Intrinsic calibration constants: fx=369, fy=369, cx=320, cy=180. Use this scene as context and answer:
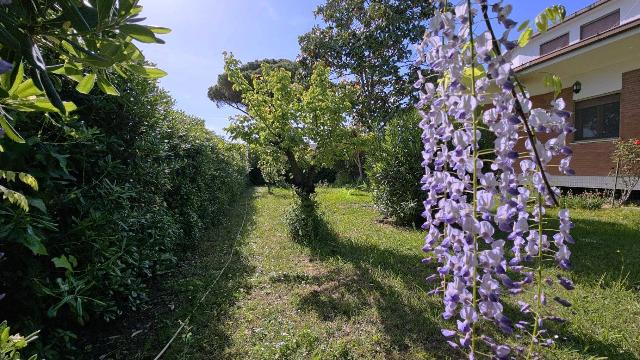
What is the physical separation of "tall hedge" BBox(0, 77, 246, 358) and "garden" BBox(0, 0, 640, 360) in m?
0.02

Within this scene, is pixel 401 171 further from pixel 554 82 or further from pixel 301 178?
pixel 554 82

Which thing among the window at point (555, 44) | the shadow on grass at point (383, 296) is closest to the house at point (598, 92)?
the window at point (555, 44)

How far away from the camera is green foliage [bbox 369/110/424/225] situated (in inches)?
280

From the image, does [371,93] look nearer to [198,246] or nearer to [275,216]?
[275,216]

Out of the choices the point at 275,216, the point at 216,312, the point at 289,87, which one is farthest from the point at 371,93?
the point at 216,312

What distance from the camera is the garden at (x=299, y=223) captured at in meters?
1.21

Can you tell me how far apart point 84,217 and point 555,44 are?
1819cm

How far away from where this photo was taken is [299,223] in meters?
6.35

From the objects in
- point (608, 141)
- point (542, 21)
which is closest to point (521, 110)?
point (542, 21)

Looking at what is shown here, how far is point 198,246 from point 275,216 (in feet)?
11.0

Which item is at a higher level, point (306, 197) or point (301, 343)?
point (306, 197)

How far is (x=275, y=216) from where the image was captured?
9.59 metres

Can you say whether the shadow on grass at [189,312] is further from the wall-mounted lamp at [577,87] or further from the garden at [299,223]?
the wall-mounted lamp at [577,87]

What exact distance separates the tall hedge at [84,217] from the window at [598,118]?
1084 centimetres
